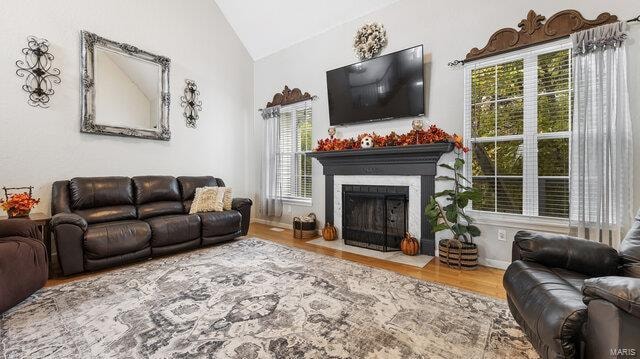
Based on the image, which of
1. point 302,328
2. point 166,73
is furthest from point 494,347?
point 166,73

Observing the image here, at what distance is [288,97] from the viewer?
4.96 meters

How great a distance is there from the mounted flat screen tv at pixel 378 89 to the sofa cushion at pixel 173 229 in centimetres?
241

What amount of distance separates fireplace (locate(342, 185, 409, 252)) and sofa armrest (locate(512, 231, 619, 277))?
191cm

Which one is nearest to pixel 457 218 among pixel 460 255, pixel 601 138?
pixel 460 255

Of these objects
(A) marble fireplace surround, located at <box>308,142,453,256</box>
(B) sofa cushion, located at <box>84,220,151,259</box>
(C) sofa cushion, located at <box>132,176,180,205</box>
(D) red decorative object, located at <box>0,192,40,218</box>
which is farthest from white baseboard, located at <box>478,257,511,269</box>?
(D) red decorative object, located at <box>0,192,40,218</box>

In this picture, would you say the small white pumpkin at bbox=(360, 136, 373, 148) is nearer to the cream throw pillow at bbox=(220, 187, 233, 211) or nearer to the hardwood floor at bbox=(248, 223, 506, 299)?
the hardwood floor at bbox=(248, 223, 506, 299)

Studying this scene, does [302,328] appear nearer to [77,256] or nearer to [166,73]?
[77,256]

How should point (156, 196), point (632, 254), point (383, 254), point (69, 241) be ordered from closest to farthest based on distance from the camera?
point (632, 254), point (69, 241), point (383, 254), point (156, 196)

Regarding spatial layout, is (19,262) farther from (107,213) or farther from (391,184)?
(391,184)

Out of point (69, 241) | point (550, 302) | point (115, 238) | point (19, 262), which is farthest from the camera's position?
point (115, 238)

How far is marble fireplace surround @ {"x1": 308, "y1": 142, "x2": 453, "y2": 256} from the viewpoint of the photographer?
338cm

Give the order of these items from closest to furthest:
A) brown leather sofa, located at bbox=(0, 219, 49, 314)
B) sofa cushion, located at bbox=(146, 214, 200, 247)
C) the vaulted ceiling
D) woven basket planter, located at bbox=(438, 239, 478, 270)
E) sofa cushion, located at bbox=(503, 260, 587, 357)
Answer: sofa cushion, located at bbox=(503, 260, 587, 357) < brown leather sofa, located at bbox=(0, 219, 49, 314) < woven basket planter, located at bbox=(438, 239, 478, 270) < sofa cushion, located at bbox=(146, 214, 200, 247) < the vaulted ceiling

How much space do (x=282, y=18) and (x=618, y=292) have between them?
5.11m

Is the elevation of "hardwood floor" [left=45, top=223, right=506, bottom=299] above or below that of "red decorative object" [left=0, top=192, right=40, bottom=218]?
below
